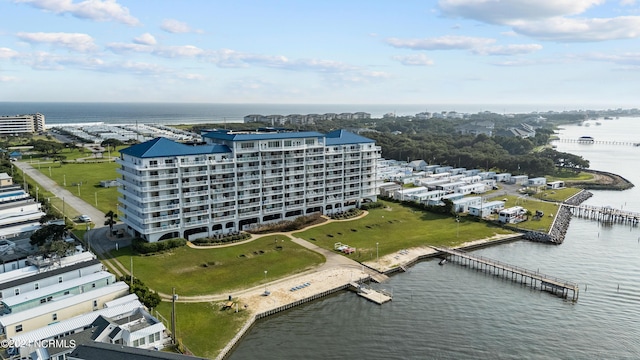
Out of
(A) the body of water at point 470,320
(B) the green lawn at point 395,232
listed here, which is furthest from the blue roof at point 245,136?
(A) the body of water at point 470,320

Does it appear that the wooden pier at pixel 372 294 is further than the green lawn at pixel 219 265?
No

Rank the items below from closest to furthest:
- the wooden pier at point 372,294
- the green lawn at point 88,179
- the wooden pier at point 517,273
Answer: the wooden pier at point 372,294 < the wooden pier at point 517,273 < the green lawn at point 88,179

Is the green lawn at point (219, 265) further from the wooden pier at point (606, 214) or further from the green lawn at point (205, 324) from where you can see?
the wooden pier at point (606, 214)

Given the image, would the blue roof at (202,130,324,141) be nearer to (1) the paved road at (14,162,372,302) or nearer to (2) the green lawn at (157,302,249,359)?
→ (1) the paved road at (14,162,372,302)

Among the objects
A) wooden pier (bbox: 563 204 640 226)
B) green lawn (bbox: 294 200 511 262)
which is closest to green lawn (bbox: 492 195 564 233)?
wooden pier (bbox: 563 204 640 226)

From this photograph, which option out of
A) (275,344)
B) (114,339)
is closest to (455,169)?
(275,344)

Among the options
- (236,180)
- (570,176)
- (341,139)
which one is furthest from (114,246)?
(570,176)
